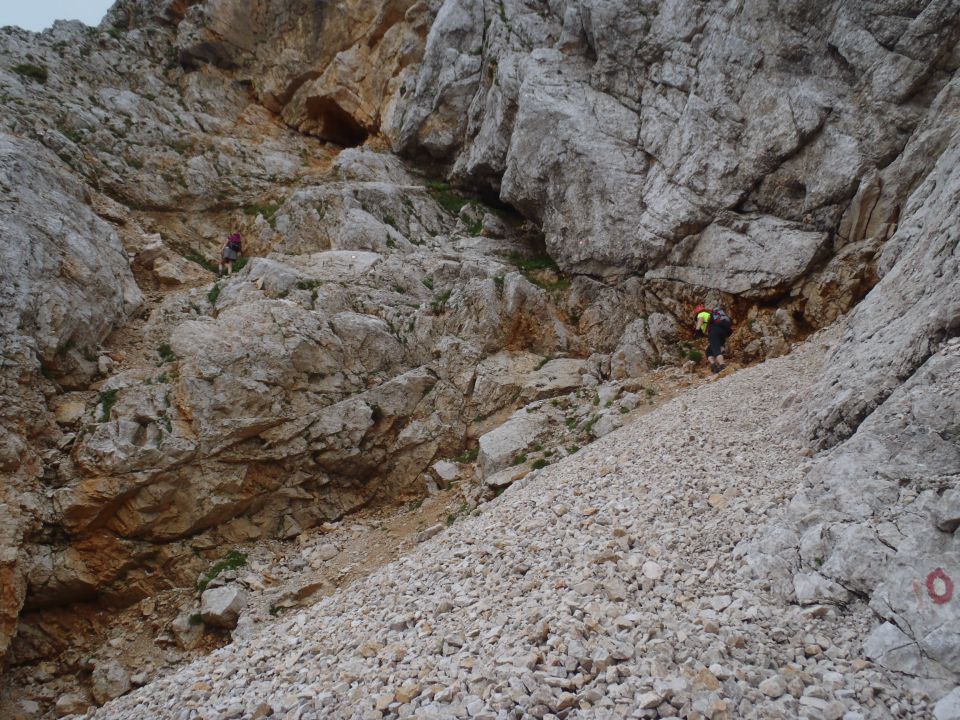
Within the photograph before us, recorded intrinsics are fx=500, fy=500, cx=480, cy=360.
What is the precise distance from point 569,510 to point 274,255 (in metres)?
19.1

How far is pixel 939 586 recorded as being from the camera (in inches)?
220

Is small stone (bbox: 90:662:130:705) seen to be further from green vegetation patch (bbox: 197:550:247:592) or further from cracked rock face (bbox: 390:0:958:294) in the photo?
cracked rock face (bbox: 390:0:958:294)

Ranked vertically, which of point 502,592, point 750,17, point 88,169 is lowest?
A: point 502,592

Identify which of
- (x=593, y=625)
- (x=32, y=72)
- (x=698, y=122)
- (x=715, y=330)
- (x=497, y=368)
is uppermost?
(x=32, y=72)

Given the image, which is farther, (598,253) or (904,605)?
(598,253)

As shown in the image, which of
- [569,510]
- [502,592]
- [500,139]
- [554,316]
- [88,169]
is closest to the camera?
[502,592]

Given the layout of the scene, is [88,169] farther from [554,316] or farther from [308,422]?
[554,316]

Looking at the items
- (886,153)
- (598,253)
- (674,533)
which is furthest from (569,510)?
(886,153)

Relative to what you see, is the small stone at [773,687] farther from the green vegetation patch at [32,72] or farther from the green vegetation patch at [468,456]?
the green vegetation patch at [32,72]

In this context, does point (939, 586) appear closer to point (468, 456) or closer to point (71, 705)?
point (468, 456)

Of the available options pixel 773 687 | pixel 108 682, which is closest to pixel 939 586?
pixel 773 687

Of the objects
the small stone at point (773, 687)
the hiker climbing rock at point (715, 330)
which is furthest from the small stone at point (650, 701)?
the hiker climbing rock at point (715, 330)

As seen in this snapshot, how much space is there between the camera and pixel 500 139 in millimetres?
27953

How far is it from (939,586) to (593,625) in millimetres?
3932
